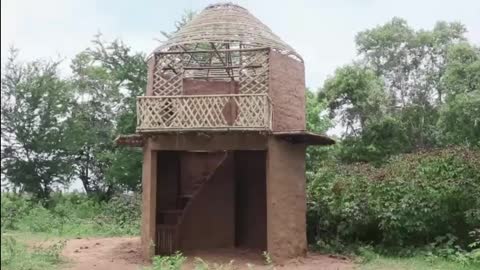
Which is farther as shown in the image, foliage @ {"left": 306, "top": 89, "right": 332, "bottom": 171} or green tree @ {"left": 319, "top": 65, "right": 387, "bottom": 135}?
green tree @ {"left": 319, "top": 65, "right": 387, "bottom": 135}

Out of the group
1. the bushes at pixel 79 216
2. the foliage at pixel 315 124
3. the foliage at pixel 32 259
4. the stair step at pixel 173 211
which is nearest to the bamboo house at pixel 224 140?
the stair step at pixel 173 211

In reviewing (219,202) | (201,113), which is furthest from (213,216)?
(201,113)

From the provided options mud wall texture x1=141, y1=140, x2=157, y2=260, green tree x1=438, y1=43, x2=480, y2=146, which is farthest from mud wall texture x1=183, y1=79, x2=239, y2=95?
green tree x1=438, y1=43, x2=480, y2=146

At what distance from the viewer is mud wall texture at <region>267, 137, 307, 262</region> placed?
12.4m

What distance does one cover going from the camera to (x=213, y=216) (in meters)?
14.8

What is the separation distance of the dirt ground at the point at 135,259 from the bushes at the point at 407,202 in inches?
57.3

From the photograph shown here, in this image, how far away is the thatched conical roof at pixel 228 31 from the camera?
514 inches

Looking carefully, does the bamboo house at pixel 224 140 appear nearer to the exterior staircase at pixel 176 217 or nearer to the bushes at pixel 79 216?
the exterior staircase at pixel 176 217

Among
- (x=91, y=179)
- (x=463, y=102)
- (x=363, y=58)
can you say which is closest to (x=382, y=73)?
(x=363, y=58)

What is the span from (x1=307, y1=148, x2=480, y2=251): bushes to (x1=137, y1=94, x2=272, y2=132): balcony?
3819 millimetres

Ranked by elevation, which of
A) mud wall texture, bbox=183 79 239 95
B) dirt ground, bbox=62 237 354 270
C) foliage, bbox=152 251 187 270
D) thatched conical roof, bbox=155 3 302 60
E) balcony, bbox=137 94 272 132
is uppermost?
thatched conical roof, bbox=155 3 302 60

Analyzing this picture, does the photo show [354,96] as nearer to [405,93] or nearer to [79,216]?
[405,93]

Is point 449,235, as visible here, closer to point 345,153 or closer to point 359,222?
point 359,222

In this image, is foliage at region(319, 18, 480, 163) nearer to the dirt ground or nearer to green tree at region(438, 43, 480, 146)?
green tree at region(438, 43, 480, 146)
